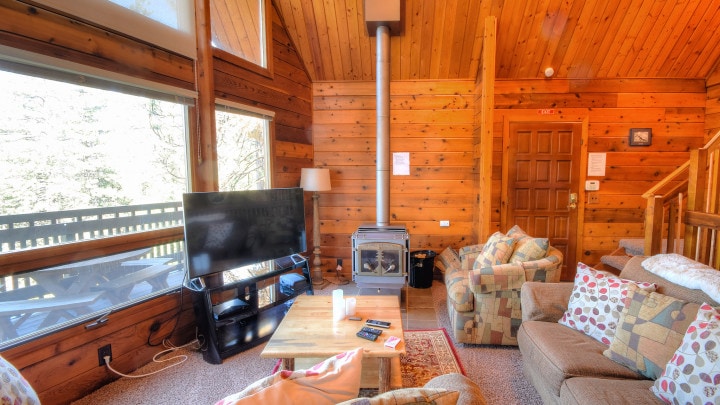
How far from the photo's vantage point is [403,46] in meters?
3.82

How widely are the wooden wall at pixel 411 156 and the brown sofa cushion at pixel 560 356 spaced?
2325 mm

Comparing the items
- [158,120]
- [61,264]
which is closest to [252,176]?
[158,120]

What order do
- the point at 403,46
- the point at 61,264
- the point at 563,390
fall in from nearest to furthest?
the point at 563,390 < the point at 61,264 < the point at 403,46

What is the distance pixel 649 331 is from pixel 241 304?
103 inches

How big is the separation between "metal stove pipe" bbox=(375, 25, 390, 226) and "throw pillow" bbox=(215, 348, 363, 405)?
9.70 ft

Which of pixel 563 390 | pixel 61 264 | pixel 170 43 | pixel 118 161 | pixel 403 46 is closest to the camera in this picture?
pixel 563 390

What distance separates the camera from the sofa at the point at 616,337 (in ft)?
4.51

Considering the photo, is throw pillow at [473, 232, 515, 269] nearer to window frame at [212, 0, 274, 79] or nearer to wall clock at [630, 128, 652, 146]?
wall clock at [630, 128, 652, 146]

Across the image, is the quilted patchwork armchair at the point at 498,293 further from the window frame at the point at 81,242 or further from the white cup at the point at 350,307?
the window frame at the point at 81,242

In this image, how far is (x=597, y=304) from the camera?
6.18 ft

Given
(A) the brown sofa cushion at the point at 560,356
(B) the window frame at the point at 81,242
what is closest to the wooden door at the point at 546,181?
(A) the brown sofa cushion at the point at 560,356

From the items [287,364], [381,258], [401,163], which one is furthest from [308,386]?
[401,163]

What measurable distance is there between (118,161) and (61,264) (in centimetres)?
74

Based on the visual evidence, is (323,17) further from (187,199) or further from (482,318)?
(482,318)
